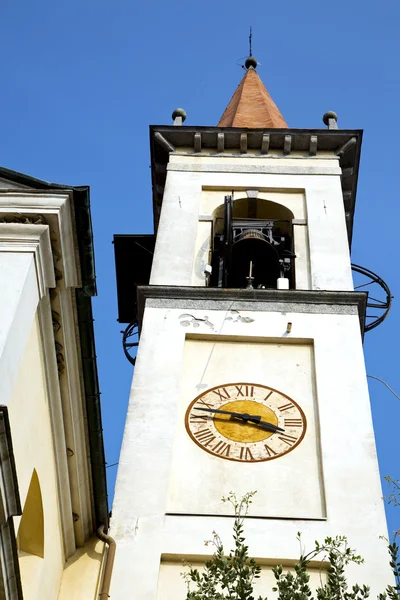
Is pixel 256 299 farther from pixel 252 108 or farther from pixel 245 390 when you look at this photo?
pixel 252 108

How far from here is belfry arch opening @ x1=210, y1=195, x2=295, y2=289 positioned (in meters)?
16.0

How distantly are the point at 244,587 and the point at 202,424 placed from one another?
580 centimetres

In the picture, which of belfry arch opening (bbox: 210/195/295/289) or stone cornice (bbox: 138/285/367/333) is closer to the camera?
stone cornice (bbox: 138/285/367/333)

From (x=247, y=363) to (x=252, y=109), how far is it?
429 inches

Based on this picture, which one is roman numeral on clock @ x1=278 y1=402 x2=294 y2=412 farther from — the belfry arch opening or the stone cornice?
the belfry arch opening

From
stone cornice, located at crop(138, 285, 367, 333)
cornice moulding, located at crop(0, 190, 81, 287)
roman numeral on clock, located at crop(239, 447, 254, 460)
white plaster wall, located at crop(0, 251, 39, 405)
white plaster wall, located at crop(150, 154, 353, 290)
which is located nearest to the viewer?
white plaster wall, located at crop(0, 251, 39, 405)

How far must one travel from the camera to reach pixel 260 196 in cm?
1803

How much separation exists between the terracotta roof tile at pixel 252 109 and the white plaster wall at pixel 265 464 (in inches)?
333

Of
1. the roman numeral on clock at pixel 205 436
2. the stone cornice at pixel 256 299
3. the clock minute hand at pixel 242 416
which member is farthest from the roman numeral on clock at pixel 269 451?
the stone cornice at pixel 256 299

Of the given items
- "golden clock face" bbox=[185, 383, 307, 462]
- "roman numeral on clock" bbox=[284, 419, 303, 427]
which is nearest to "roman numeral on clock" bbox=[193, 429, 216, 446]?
"golden clock face" bbox=[185, 383, 307, 462]

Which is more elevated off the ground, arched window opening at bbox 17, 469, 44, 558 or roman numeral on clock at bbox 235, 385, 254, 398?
roman numeral on clock at bbox 235, 385, 254, 398

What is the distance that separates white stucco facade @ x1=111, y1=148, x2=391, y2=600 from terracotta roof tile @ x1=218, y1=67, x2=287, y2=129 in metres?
4.99

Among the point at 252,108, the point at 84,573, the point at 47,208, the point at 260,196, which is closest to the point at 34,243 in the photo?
the point at 47,208

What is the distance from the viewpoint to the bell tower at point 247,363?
35.9 ft
